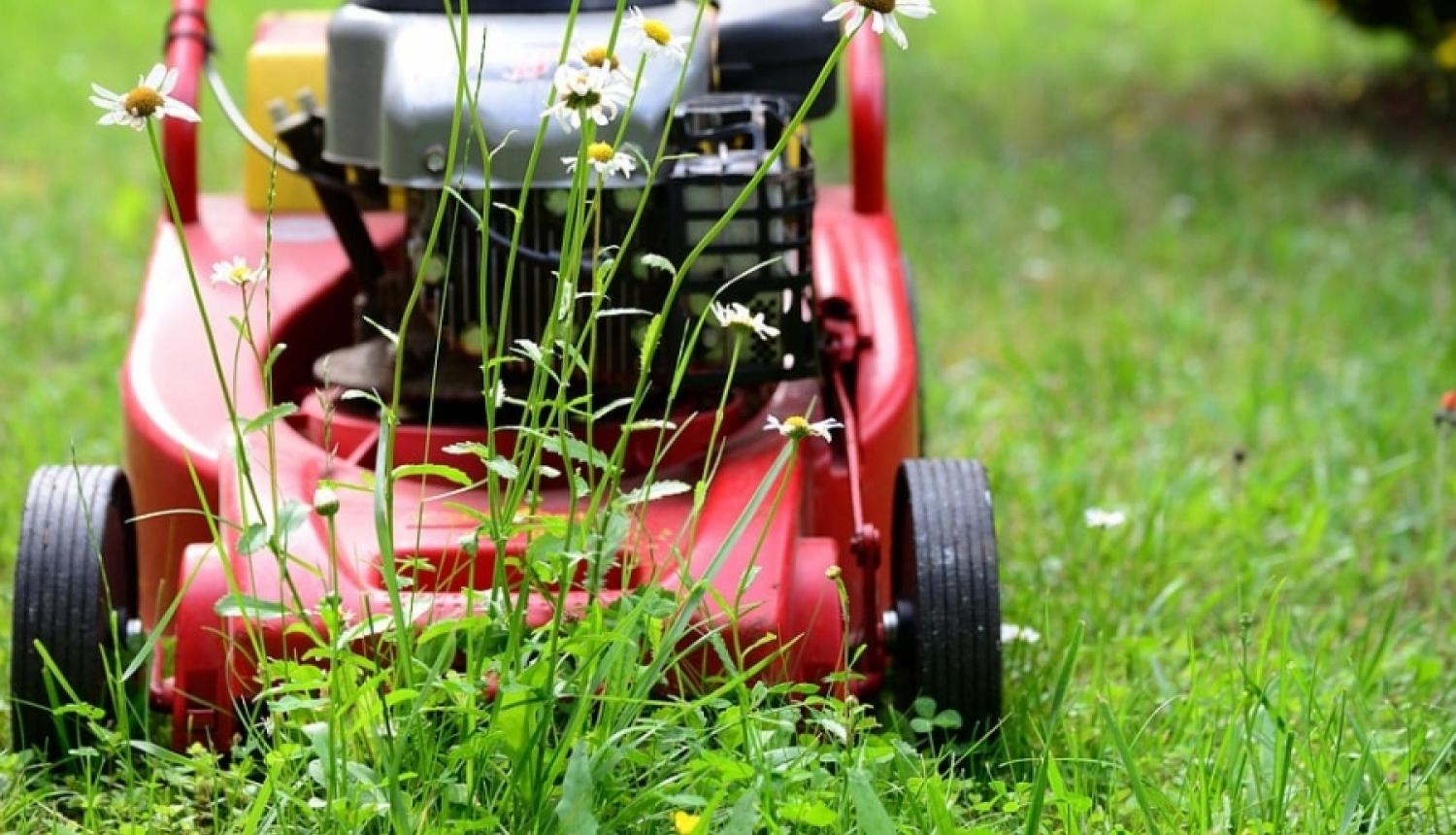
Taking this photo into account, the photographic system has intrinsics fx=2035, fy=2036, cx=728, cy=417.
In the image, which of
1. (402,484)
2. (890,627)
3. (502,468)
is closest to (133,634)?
(402,484)

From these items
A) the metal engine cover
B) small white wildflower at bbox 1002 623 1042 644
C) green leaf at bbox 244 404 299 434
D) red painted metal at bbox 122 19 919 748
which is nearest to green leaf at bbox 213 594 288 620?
red painted metal at bbox 122 19 919 748

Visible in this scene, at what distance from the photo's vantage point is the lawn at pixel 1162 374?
195 centimetres

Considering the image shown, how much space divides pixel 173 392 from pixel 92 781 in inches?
19.3

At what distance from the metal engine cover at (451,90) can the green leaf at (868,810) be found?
68cm

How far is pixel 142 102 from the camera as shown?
4.67ft

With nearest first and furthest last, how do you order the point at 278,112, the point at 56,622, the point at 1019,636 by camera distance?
the point at 56,622
the point at 1019,636
the point at 278,112

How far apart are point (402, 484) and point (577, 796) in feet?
2.05

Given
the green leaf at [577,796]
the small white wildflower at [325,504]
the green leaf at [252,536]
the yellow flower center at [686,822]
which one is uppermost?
the small white wildflower at [325,504]

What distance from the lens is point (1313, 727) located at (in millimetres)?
1916

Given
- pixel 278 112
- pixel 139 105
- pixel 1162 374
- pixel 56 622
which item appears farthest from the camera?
pixel 1162 374

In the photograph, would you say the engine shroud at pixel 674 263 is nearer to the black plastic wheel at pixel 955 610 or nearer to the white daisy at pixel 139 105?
the black plastic wheel at pixel 955 610

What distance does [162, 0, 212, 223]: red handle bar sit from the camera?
2.57m

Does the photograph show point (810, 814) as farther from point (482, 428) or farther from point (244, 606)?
point (482, 428)

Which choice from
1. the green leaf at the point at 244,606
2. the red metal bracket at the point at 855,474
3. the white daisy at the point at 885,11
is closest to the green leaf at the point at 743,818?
the green leaf at the point at 244,606
